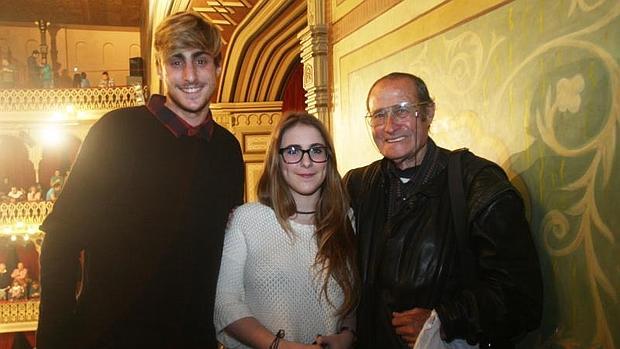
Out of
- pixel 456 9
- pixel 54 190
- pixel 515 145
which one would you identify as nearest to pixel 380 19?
pixel 456 9

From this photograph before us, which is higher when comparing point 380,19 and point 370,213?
point 380,19

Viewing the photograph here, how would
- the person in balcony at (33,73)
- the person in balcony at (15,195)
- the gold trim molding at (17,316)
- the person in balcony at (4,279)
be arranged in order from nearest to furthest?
the gold trim molding at (17,316) → the person in balcony at (4,279) → the person in balcony at (15,195) → the person in balcony at (33,73)

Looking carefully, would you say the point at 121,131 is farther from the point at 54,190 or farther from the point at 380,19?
the point at 54,190

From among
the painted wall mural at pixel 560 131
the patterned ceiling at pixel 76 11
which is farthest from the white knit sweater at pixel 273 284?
the patterned ceiling at pixel 76 11

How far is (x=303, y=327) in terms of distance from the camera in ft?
6.19

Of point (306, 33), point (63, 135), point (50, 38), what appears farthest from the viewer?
point (50, 38)

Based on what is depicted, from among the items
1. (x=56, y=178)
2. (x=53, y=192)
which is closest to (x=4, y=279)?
(x=53, y=192)

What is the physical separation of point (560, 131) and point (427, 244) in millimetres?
552

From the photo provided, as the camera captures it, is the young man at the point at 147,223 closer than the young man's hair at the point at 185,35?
Yes

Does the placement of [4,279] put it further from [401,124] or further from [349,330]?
[401,124]

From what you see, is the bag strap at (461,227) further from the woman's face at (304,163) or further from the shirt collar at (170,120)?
the shirt collar at (170,120)

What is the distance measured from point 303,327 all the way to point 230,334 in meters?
0.27

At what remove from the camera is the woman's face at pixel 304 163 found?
6.34 ft

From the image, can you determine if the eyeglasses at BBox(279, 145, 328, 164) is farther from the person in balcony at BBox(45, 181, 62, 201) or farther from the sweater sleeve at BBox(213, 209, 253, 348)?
the person in balcony at BBox(45, 181, 62, 201)
